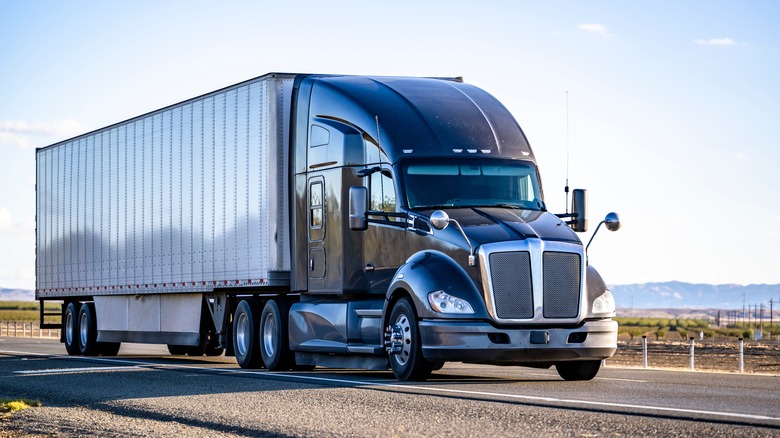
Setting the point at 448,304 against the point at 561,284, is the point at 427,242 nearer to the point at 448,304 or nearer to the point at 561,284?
the point at 448,304

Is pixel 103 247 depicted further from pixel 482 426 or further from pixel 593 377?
pixel 482 426

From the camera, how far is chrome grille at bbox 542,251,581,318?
15.6 meters

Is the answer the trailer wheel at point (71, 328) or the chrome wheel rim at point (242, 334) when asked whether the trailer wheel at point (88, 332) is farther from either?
the chrome wheel rim at point (242, 334)

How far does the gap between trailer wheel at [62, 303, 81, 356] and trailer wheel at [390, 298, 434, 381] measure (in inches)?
577

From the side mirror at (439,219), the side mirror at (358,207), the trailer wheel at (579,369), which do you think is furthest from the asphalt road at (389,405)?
the side mirror at (358,207)

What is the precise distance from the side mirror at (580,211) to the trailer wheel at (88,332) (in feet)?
47.8

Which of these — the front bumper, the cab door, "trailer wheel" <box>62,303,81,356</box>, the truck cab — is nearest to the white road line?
the truck cab

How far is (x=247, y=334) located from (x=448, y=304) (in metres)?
6.51

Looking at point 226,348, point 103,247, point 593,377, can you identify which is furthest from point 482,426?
point 103,247

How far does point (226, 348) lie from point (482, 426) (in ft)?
39.9

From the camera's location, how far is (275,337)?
20.2 m

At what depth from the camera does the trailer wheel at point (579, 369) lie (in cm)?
1648

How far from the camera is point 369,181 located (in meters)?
17.9

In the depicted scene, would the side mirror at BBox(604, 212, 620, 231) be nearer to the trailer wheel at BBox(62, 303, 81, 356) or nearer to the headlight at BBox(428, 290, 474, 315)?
the headlight at BBox(428, 290, 474, 315)
